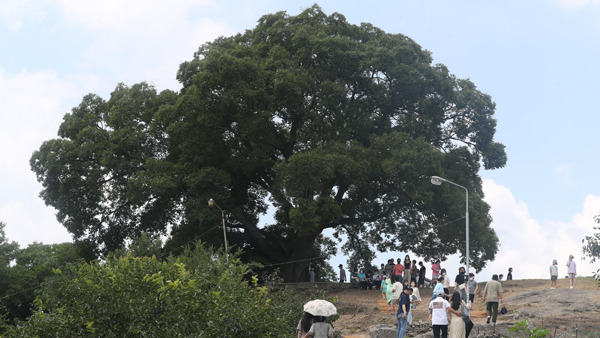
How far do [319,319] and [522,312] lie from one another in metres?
13.5

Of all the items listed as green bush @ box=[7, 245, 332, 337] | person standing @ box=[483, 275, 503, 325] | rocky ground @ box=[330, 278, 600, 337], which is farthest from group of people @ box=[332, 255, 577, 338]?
green bush @ box=[7, 245, 332, 337]

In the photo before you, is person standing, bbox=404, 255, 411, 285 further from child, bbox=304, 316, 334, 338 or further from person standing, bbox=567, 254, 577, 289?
child, bbox=304, 316, 334, 338

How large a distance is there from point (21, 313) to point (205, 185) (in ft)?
55.1

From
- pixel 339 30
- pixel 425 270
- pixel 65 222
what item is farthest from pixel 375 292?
pixel 65 222

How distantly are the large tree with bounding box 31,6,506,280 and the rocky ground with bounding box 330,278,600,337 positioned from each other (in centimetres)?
478

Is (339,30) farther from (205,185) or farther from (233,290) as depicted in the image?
(233,290)

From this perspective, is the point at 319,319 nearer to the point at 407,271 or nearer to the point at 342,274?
the point at 407,271

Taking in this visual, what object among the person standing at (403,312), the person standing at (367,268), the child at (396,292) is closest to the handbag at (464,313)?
the person standing at (403,312)

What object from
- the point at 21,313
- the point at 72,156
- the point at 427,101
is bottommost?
the point at 21,313

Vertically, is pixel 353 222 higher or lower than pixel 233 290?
higher

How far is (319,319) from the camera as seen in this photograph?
13164 millimetres

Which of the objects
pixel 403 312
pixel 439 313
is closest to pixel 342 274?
pixel 403 312

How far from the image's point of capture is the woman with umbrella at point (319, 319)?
12891 mm

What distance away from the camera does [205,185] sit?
36625 millimetres
